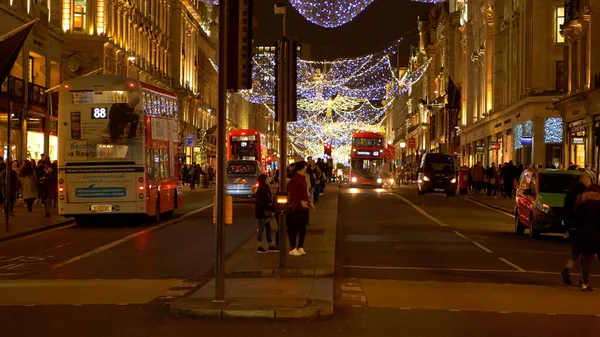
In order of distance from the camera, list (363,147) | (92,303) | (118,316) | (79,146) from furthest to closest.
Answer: (363,147) < (79,146) < (92,303) < (118,316)

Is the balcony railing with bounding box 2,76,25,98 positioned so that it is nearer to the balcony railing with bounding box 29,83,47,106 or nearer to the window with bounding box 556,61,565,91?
the balcony railing with bounding box 29,83,47,106

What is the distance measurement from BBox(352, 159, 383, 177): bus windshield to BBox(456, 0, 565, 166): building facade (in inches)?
322

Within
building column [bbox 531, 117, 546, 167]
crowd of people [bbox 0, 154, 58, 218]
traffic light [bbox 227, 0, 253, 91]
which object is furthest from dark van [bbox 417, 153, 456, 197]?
traffic light [bbox 227, 0, 253, 91]

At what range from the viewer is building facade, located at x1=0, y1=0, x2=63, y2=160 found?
136 ft

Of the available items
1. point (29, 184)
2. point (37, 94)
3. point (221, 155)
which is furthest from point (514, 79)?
point (221, 155)

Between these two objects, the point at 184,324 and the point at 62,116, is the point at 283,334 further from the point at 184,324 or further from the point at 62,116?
the point at 62,116

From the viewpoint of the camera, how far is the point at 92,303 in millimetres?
12219

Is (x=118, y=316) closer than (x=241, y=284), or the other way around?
(x=118, y=316)

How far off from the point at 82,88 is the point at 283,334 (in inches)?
714

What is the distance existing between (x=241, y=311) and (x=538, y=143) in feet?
151

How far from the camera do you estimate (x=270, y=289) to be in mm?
13203

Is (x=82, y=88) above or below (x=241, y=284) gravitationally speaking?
above

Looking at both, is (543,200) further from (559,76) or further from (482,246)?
(559,76)

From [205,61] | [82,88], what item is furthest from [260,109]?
[82,88]
